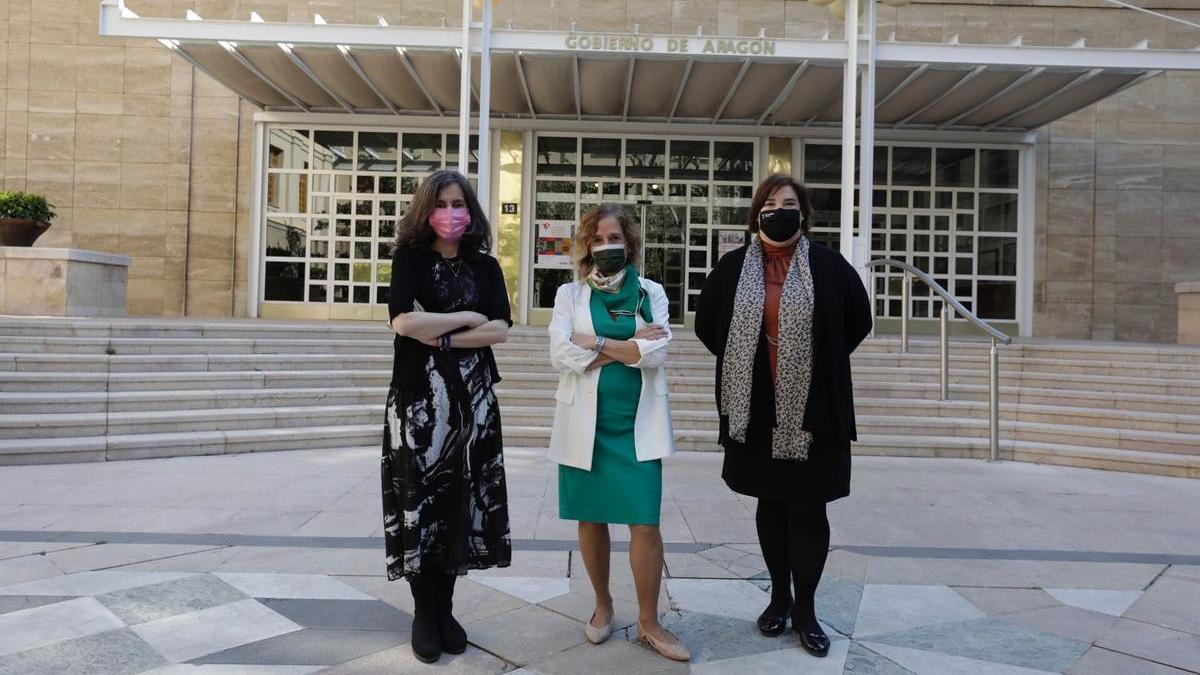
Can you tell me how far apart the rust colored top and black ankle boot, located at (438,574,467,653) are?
156 cm

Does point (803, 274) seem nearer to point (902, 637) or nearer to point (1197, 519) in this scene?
point (902, 637)

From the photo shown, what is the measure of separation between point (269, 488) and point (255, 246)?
10499 mm

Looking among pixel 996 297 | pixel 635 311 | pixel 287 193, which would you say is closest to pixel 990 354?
pixel 635 311

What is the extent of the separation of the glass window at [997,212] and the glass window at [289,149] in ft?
43.9

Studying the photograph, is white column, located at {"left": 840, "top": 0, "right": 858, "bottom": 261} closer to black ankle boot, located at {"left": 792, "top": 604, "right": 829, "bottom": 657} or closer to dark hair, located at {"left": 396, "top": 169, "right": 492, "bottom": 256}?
black ankle boot, located at {"left": 792, "top": 604, "right": 829, "bottom": 657}

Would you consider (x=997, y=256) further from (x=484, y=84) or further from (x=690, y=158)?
(x=484, y=84)

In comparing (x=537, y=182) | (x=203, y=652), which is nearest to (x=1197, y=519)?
(x=203, y=652)

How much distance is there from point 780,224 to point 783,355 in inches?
21.0

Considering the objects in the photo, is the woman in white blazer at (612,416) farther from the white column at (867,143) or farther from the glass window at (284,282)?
the glass window at (284,282)

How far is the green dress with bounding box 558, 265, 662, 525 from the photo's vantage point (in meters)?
3.00

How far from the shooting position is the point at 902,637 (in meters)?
3.23

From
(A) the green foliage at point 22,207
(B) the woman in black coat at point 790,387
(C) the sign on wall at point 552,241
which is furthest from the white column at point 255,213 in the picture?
(B) the woman in black coat at point 790,387

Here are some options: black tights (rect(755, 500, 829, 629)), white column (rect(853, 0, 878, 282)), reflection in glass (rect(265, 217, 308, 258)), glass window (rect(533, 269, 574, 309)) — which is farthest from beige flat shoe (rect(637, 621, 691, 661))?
reflection in glass (rect(265, 217, 308, 258))

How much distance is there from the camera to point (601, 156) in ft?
49.3
